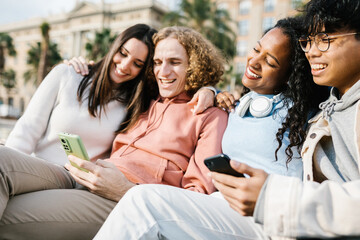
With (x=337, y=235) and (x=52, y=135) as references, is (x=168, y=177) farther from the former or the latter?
(x=337, y=235)

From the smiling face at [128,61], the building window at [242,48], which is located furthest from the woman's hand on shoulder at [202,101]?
the building window at [242,48]

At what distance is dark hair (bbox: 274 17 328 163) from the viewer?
1.86 metres

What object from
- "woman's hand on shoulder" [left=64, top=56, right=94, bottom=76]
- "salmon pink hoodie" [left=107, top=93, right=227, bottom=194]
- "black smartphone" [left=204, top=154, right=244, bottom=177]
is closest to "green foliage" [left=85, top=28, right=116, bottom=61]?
"woman's hand on shoulder" [left=64, top=56, right=94, bottom=76]

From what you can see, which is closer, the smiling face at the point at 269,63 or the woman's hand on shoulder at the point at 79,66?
the smiling face at the point at 269,63

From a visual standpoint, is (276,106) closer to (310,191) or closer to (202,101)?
(202,101)

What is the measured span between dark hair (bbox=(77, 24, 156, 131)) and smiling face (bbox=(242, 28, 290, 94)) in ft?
3.29

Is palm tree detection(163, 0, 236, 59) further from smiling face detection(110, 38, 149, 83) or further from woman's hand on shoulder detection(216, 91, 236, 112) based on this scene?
woman's hand on shoulder detection(216, 91, 236, 112)

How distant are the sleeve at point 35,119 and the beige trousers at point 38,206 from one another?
0.56 metres

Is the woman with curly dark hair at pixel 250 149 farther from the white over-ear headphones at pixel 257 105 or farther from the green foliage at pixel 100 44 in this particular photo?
the green foliage at pixel 100 44

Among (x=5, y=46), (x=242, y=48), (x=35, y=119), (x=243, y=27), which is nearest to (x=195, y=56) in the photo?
(x=35, y=119)

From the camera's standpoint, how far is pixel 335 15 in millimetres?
1500

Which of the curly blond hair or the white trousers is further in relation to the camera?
the curly blond hair

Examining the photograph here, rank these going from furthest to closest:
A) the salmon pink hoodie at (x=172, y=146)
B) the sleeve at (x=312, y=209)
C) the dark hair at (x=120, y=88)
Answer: the dark hair at (x=120, y=88) → the salmon pink hoodie at (x=172, y=146) → the sleeve at (x=312, y=209)

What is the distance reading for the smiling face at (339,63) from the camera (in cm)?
149
